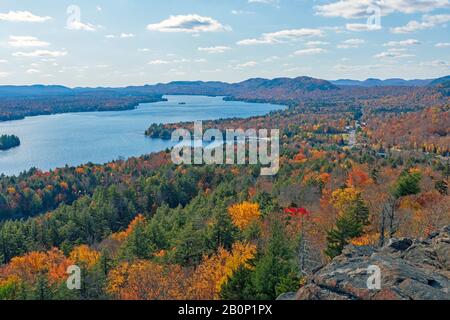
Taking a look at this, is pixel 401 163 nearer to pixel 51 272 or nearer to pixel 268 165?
pixel 268 165

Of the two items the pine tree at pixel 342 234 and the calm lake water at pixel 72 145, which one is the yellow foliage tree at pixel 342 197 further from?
the calm lake water at pixel 72 145

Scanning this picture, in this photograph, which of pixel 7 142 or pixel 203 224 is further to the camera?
pixel 7 142

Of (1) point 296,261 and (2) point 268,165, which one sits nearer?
(1) point 296,261

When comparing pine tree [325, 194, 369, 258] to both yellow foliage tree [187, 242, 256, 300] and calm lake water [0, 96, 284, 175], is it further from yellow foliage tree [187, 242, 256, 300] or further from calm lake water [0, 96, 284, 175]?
calm lake water [0, 96, 284, 175]

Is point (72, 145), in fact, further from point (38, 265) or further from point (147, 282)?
point (147, 282)

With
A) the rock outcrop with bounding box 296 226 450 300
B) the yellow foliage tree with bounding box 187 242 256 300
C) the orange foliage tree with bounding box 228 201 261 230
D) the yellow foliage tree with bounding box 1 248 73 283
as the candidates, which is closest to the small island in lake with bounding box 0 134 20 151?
the yellow foliage tree with bounding box 1 248 73 283

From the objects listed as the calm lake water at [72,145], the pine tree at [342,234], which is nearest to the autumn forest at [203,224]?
the pine tree at [342,234]

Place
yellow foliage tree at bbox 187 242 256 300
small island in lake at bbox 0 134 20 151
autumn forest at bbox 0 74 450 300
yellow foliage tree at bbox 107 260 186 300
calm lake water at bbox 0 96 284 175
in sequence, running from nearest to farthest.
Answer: yellow foliage tree at bbox 187 242 256 300 → yellow foliage tree at bbox 107 260 186 300 → autumn forest at bbox 0 74 450 300 → calm lake water at bbox 0 96 284 175 → small island in lake at bbox 0 134 20 151

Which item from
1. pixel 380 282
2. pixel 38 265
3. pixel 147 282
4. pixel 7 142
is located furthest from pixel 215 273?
pixel 7 142

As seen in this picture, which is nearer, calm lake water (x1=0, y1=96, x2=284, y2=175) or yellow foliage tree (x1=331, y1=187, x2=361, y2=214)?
yellow foliage tree (x1=331, y1=187, x2=361, y2=214)

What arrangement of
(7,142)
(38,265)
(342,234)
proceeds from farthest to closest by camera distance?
(7,142), (38,265), (342,234)
